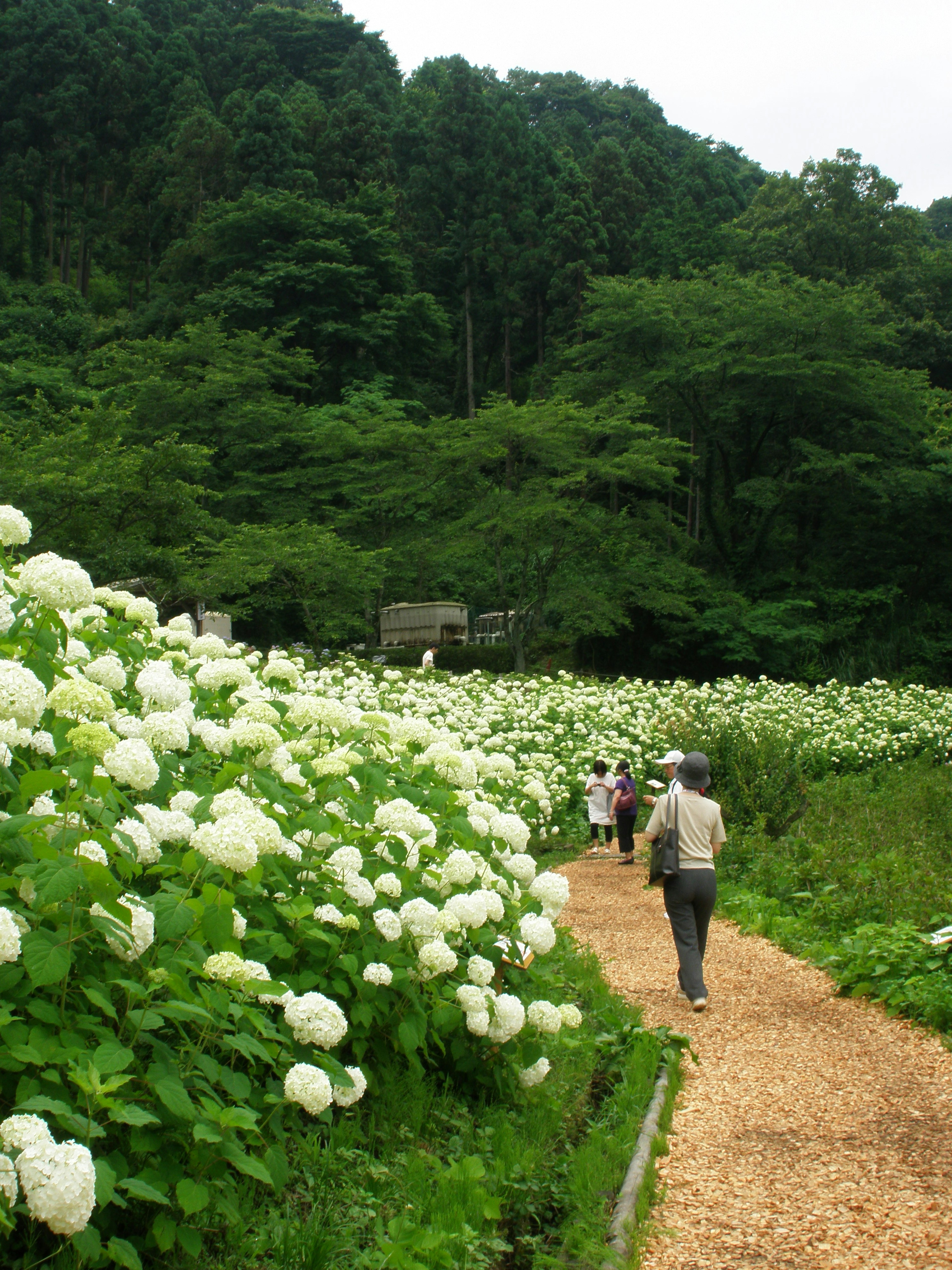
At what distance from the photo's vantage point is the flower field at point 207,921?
2.12 meters

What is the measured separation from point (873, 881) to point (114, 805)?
5.92 metres

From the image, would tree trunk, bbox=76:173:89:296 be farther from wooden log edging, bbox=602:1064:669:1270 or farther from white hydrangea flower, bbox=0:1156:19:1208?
white hydrangea flower, bbox=0:1156:19:1208

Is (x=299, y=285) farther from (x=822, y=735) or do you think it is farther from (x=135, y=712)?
(x=135, y=712)

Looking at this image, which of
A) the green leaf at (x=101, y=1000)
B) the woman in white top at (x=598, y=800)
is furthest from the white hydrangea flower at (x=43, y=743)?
the woman in white top at (x=598, y=800)

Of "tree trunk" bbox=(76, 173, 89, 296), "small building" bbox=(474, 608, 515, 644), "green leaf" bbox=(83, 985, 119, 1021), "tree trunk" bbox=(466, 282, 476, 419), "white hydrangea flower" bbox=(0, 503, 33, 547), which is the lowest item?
"small building" bbox=(474, 608, 515, 644)

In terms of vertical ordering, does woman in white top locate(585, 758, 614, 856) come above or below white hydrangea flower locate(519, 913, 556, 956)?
below

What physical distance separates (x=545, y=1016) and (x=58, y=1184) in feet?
6.54

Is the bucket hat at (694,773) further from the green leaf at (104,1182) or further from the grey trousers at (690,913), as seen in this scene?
the green leaf at (104,1182)

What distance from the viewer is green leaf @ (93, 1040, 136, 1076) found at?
6.78 feet

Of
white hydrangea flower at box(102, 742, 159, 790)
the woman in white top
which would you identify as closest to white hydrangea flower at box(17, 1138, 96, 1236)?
white hydrangea flower at box(102, 742, 159, 790)

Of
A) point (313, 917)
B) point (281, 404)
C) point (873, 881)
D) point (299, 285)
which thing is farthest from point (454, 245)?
point (313, 917)

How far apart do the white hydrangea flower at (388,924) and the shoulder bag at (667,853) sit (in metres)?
2.68

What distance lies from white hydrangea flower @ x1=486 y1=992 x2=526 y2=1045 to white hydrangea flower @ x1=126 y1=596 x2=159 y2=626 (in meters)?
2.41

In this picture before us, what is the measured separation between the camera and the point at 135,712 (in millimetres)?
4172
